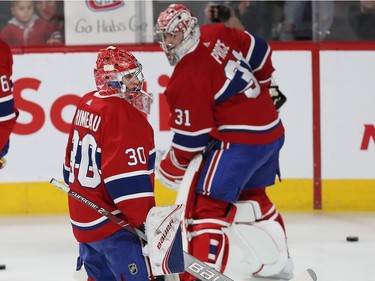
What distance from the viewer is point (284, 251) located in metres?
5.17

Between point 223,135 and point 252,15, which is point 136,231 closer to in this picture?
point 223,135

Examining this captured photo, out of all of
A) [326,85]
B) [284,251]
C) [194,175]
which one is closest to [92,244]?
[194,175]

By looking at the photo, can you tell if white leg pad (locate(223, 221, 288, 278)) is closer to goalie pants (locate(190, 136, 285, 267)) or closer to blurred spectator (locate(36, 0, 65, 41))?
goalie pants (locate(190, 136, 285, 267))

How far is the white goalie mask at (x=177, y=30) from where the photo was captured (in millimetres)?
4793

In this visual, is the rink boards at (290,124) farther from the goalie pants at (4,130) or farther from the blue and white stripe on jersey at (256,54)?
the goalie pants at (4,130)

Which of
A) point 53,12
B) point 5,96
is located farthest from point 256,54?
point 53,12

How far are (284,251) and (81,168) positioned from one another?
172cm

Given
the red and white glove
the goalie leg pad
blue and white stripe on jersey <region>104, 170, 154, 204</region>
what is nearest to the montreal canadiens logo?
the red and white glove

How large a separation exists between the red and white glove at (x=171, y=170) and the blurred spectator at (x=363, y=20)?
217cm

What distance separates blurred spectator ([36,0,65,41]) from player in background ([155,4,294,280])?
6.95 ft

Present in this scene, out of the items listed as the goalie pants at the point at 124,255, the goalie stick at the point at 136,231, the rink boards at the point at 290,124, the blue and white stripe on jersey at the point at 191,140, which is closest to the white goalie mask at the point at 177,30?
the blue and white stripe on jersey at the point at 191,140

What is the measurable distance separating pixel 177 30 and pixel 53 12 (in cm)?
235

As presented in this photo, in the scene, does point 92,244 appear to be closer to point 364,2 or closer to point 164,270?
point 164,270

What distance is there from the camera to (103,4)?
22.7 feet
